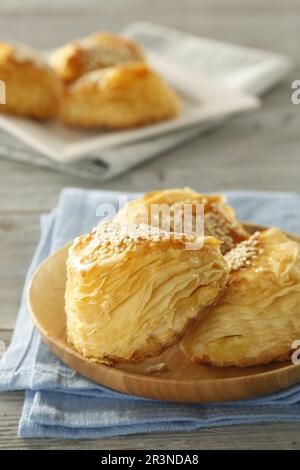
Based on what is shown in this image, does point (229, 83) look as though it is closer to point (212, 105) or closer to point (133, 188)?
point (212, 105)

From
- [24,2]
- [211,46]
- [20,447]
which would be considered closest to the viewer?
[20,447]

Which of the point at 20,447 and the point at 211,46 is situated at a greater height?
the point at 211,46

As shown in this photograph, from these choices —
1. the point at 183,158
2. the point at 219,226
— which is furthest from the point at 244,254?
the point at 183,158

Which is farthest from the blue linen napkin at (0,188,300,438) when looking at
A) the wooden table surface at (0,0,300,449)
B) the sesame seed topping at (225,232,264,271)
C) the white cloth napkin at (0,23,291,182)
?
the white cloth napkin at (0,23,291,182)

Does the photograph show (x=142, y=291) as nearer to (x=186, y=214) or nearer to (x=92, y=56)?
(x=186, y=214)

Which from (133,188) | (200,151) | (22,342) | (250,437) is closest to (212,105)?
(200,151)

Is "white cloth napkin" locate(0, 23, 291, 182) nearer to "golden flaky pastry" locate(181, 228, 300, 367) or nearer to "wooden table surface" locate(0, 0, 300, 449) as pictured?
"wooden table surface" locate(0, 0, 300, 449)
